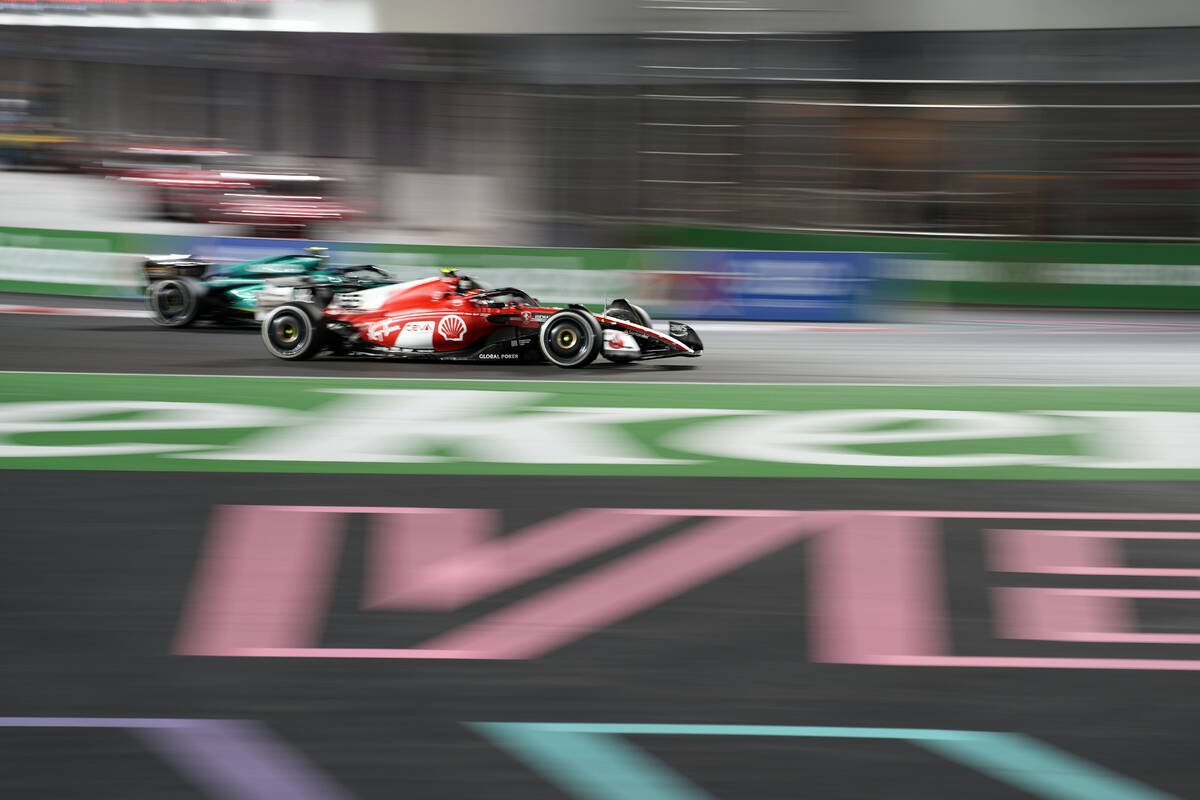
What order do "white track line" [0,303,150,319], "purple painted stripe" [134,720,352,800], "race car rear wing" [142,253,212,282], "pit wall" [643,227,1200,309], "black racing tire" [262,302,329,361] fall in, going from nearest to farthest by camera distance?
1. "purple painted stripe" [134,720,352,800]
2. "black racing tire" [262,302,329,361]
3. "race car rear wing" [142,253,212,282]
4. "white track line" [0,303,150,319]
5. "pit wall" [643,227,1200,309]

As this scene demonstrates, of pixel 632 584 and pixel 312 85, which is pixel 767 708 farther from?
pixel 312 85

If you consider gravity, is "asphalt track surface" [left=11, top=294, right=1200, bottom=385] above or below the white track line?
below

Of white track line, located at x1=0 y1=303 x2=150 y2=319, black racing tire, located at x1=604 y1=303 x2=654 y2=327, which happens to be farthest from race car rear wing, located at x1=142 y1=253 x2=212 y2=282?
black racing tire, located at x1=604 y1=303 x2=654 y2=327

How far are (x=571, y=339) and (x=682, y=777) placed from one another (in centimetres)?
842

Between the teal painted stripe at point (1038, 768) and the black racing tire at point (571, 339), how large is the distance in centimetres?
805

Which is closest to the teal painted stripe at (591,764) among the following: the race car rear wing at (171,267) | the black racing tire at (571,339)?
the black racing tire at (571,339)

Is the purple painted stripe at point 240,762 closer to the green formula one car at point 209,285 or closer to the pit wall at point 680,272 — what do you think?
the green formula one car at point 209,285

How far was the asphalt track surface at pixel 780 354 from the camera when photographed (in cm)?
1216

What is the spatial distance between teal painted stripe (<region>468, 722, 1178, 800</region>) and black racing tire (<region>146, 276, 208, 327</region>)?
12.1 metres

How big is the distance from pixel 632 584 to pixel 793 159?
19.4 m

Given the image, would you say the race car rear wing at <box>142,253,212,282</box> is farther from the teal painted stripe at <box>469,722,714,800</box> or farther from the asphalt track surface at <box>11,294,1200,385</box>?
the teal painted stripe at <box>469,722,714,800</box>

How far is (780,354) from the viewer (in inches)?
561

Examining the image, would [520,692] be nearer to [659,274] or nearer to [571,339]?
[571,339]

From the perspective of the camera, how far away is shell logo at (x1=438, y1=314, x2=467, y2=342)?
12.4m
